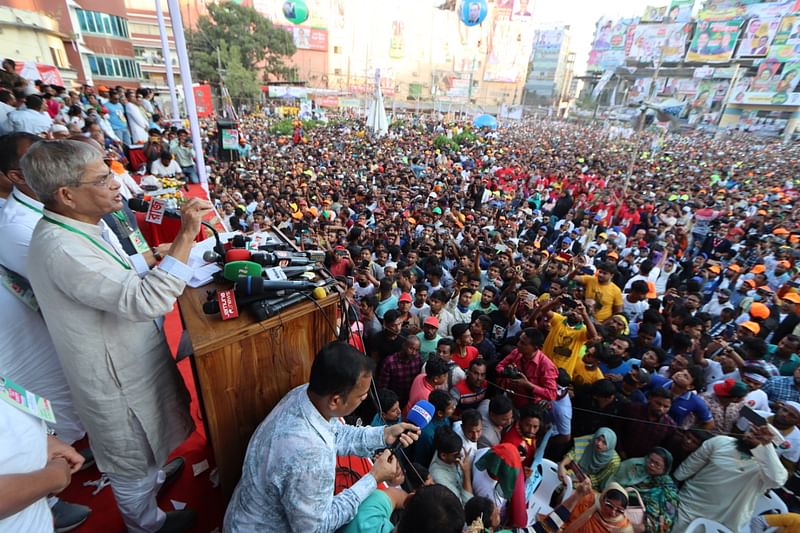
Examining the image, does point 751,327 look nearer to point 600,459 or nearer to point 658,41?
point 600,459

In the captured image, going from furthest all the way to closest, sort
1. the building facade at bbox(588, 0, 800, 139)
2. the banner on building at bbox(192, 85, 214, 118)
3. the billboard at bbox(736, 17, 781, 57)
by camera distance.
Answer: the billboard at bbox(736, 17, 781, 57) < the building facade at bbox(588, 0, 800, 139) < the banner on building at bbox(192, 85, 214, 118)

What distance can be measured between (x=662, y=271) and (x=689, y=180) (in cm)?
1291

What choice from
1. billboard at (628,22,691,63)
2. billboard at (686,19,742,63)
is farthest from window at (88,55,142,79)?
billboard at (686,19,742,63)

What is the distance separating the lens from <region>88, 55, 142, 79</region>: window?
23.6 meters

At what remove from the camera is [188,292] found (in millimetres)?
1634

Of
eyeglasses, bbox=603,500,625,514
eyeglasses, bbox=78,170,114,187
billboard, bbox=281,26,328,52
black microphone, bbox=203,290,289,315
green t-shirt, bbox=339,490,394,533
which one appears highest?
billboard, bbox=281,26,328,52

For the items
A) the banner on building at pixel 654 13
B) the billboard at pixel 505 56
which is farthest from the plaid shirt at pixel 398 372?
the billboard at pixel 505 56

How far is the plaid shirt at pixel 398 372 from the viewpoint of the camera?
11.2 feet

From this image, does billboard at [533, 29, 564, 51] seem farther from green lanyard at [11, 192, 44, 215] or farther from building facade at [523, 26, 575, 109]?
green lanyard at [11, 192, 44, 215]

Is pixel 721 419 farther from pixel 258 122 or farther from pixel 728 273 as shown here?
pixel 258 122

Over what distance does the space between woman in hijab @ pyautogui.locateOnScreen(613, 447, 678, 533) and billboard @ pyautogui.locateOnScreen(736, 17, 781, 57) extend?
42062mm

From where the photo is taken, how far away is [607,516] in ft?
7.55

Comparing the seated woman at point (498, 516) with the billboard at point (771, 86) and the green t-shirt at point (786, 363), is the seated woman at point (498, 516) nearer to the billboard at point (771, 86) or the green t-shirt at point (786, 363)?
the green t-shirt at point (786, 363)

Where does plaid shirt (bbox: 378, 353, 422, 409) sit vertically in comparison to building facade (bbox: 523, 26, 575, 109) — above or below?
below
